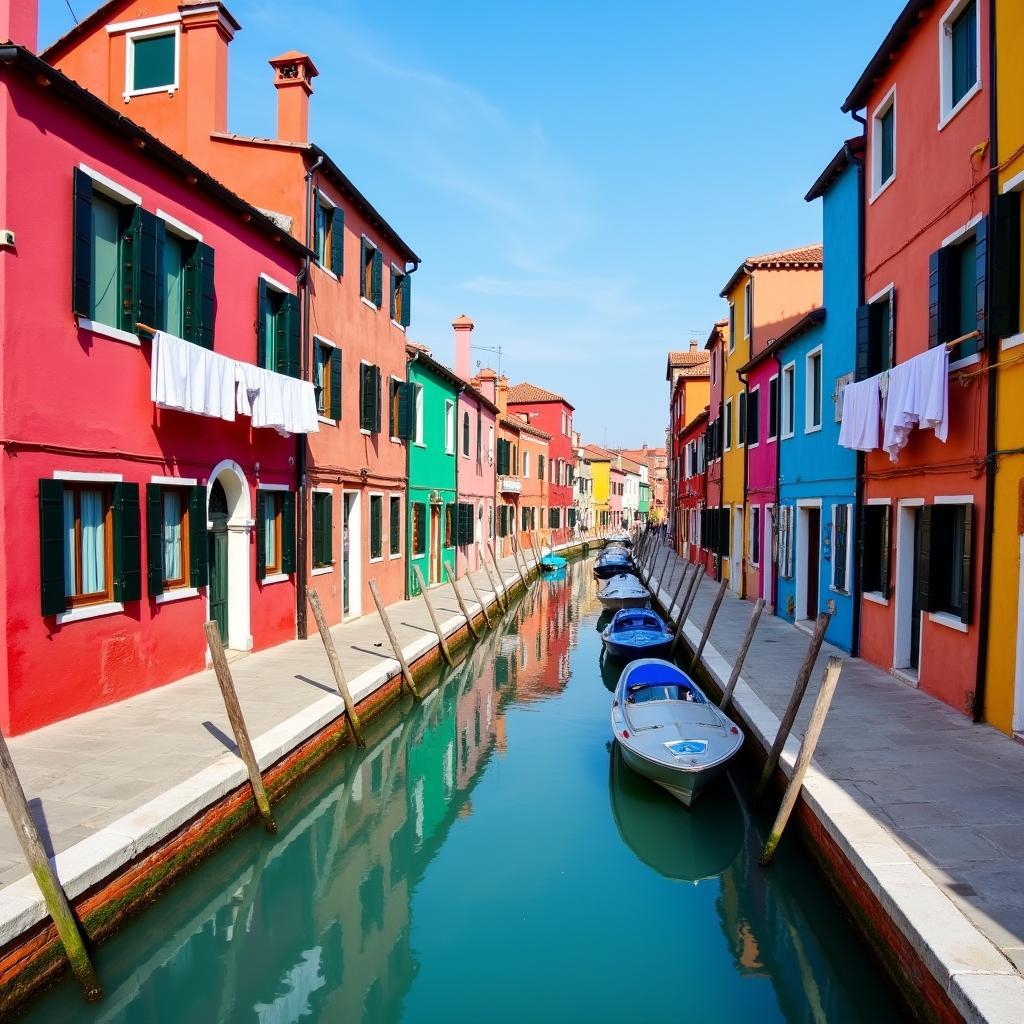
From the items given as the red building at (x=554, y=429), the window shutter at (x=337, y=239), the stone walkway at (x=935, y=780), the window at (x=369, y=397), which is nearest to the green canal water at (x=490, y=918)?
the stone walkway at (x=935, y=780)

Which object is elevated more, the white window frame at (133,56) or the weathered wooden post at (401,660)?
the white window frame at (133,56)

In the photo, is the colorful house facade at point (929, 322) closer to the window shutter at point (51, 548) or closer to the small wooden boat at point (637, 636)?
the small wooden boat at point (637, 636)

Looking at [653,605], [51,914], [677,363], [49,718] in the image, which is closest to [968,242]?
[51,914]

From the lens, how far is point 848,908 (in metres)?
5.59

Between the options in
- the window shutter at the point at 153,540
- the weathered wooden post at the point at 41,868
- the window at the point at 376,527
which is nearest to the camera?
the weathered wooden post at the point at 41,868

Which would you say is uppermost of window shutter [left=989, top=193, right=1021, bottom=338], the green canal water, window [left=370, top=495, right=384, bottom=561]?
window shutter [left=989, top=193, right=1021, bottom=338]

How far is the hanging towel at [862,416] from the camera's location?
10125 mm

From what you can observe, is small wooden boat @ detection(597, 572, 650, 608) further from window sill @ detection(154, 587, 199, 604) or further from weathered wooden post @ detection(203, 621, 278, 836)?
weathered wooden post @ detection(203, 621, 278, 836)

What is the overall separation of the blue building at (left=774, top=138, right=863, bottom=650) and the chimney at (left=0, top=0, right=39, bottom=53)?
10.3 metres

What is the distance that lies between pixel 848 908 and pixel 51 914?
5.11 meters

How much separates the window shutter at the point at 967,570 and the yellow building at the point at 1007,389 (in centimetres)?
33

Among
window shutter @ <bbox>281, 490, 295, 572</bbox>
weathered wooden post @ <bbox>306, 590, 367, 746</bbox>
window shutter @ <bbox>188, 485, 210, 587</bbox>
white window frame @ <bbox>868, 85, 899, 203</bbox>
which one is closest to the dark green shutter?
window shutter @ <bbox>281, 490, 295, 572</bbox>

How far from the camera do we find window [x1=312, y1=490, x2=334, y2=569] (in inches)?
544

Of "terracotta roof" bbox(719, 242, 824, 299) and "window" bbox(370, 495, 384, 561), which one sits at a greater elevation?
"terracotta roof" bbox(719, 242, 824, 299)
